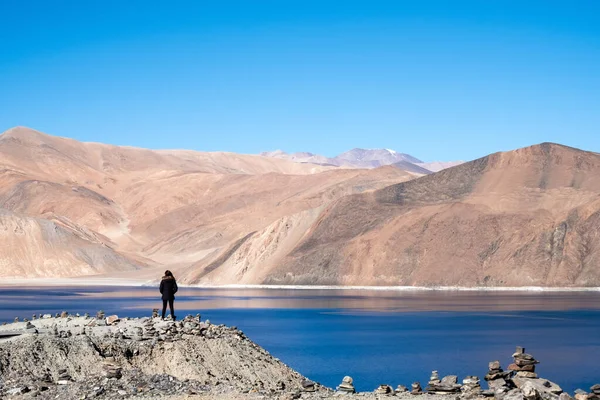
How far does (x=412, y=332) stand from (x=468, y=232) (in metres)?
69.9

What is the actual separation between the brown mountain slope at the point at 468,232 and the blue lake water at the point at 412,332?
2012cm

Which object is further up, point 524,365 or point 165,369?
point 524,365

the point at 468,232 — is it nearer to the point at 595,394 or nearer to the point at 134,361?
the point at 134,361

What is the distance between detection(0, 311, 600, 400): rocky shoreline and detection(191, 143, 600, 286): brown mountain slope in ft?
294

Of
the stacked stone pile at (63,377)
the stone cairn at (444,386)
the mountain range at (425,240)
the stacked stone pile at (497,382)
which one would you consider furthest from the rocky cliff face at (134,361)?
the mountain range at (425,240)

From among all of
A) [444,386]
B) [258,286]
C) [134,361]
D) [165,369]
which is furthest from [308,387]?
[258,286]

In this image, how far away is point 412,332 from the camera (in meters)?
54.2

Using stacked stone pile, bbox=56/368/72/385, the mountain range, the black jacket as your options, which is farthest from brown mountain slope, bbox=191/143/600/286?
stacked stone pile, bbox=56/368/72/385

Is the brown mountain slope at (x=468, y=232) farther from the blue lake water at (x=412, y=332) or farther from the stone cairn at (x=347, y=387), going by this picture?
the stone cairn at (x=347, y=387)

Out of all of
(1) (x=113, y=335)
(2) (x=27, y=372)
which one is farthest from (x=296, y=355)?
(2) (x=27, y=372)

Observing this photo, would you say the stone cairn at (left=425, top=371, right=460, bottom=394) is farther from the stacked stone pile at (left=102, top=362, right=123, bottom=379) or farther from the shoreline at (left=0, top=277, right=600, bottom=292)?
the shoreline at (left=0, top=277, right=600, bottom=292)

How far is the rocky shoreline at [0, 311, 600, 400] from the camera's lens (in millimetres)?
19406

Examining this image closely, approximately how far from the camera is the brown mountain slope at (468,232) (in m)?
115

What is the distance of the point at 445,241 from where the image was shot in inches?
4761
